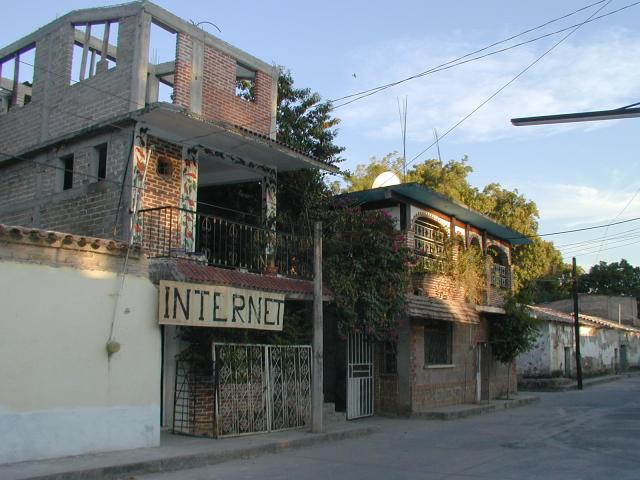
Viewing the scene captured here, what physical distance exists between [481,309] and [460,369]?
2.07 m

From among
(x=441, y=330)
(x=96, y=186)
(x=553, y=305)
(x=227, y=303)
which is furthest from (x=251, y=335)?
(x=553, y=305)

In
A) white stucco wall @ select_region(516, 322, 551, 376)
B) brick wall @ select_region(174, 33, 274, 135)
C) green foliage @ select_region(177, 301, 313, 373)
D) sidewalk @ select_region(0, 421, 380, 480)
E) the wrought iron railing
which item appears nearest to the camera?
sidewalk @ select_region(0, 421, 380, 480)

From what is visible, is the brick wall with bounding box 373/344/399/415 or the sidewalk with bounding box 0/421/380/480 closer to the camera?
the sidewalk with bounding box 0/421/380/480

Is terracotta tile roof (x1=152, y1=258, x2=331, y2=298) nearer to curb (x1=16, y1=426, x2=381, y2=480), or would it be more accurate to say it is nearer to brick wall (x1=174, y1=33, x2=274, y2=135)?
curb (x1=16, y1=426, x2=381, y2=480)

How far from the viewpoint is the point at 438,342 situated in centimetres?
1991

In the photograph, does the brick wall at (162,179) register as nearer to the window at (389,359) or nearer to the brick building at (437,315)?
the brick building at (437,315)

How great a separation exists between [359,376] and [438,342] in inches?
150

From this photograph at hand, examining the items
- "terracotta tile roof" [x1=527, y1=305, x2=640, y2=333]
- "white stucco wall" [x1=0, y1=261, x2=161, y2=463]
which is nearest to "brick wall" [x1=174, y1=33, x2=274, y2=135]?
"white stucco wall" [x1=0, y1=261, x2=161, y2=463]

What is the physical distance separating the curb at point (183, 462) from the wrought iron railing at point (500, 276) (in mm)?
11734

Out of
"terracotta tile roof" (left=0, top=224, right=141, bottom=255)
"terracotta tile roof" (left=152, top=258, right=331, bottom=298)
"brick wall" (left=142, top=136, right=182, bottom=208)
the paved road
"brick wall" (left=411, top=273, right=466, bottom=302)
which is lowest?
the paved road

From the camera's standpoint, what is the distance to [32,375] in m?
9.16

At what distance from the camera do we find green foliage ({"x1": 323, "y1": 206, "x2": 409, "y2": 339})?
15.2 m

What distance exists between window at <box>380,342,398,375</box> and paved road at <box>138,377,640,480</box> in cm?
163

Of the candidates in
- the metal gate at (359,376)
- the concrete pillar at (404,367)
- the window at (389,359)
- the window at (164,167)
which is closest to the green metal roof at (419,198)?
the concrete pillar at (404,367)
